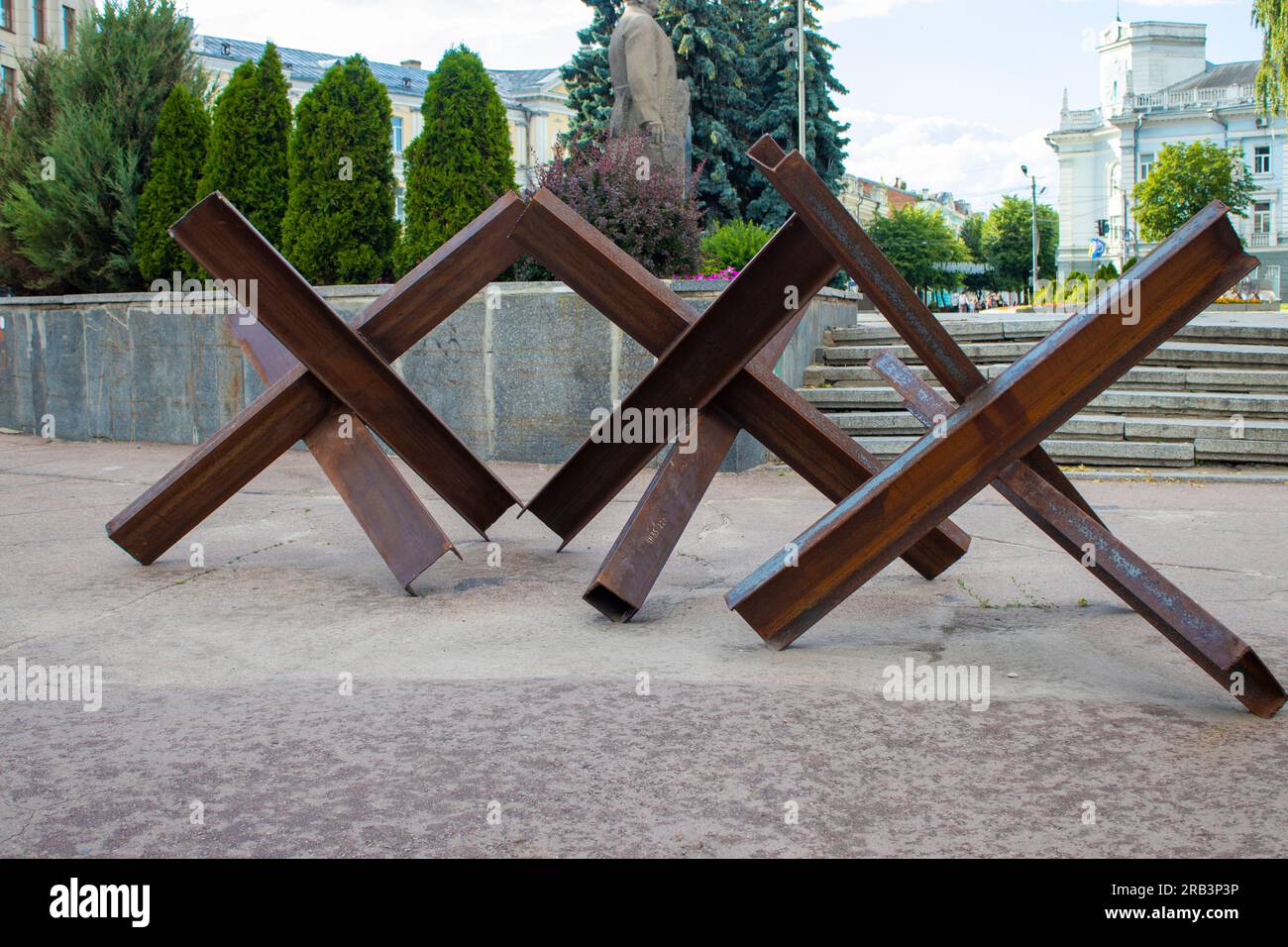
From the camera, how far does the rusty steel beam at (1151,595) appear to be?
3059mm

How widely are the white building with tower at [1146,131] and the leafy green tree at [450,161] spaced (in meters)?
70.2

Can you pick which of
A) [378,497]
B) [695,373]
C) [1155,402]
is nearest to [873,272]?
[695,373]

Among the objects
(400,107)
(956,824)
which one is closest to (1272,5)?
(956,824)

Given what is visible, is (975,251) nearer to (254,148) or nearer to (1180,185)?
(1180,185)

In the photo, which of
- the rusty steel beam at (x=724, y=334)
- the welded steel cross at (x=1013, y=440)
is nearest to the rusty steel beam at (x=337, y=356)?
the rusty steel beam at (x=724, y=334)

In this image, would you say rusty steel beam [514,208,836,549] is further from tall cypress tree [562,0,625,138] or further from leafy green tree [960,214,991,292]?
leafy green tree [960,214,991,292]

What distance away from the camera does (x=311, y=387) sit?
188 inches

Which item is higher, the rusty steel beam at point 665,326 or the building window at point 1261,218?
the building window at point 1261,218

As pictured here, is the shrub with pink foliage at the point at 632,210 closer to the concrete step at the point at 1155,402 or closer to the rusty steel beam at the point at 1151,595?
the concrete step at the point at 1155,402

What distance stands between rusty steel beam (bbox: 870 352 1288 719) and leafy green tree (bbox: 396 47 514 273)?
802 cm

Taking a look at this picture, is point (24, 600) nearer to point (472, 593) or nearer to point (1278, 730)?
point (472, 593)

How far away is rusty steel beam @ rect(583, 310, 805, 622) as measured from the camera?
4070 millimetres

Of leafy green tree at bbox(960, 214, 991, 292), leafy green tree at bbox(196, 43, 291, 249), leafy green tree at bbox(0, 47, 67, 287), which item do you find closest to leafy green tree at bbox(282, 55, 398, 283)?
leafy green tree at bbox(196, 43, 291, 249)
